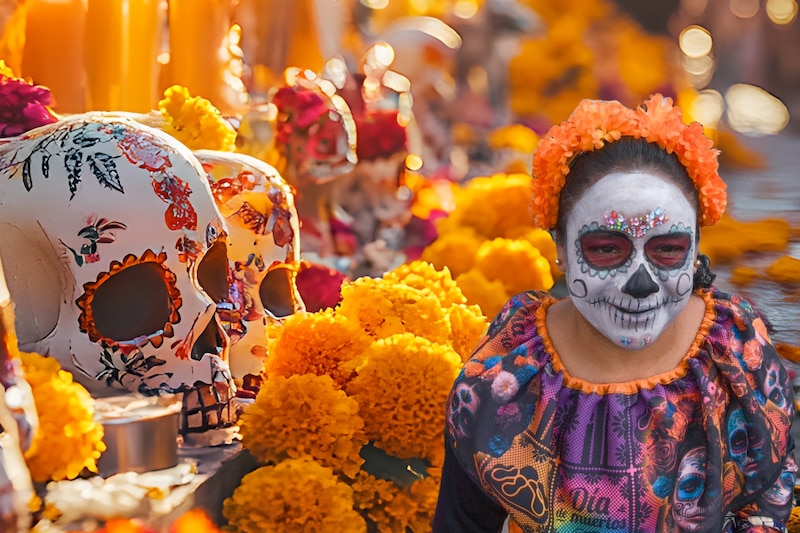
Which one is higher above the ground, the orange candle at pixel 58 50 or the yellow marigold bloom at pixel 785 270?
the orange candle at pixel 58 50

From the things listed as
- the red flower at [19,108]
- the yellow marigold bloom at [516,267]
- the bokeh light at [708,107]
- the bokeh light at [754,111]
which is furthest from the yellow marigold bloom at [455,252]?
the bokeh light at [708,107]

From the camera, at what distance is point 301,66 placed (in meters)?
4.74

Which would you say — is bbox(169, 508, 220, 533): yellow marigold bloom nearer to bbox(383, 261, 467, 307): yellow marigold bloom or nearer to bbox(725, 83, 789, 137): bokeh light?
bbox(383, 261, 467, 307): yellow marigold bloom

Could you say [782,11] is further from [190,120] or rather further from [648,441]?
[648,441]

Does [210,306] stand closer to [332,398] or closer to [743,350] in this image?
[332,398]

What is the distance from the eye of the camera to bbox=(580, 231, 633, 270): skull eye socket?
1.74 m

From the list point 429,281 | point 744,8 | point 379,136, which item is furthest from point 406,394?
point 744,8

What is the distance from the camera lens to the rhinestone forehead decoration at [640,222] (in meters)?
1.72

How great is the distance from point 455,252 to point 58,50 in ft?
4.55

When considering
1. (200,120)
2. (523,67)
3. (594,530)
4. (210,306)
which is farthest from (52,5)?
(523,67)

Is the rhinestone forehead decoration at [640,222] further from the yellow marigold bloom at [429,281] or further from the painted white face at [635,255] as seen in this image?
the yellow marigold bloom at [429,281]

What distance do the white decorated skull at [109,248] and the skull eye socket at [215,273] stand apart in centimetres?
29

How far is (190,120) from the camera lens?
258 cm

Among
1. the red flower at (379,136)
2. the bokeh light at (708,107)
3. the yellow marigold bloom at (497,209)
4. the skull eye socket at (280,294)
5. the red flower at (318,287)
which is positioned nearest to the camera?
the skull eye socket at (280,294)
